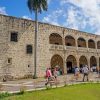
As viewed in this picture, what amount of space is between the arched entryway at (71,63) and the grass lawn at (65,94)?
20.7m

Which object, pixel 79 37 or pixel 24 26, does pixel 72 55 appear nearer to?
pixel 79 37

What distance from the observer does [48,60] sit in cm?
3447

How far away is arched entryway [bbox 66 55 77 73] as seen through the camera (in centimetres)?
4074

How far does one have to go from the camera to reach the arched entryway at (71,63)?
40.7 m

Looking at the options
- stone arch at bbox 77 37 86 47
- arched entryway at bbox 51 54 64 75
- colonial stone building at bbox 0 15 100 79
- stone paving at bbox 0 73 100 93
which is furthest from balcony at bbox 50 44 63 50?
stone paving at bbox 0 73 100 93

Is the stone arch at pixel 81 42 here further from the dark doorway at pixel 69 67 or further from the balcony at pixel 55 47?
the balcony at pixel 55 47

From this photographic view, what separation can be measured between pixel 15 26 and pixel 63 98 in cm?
1716

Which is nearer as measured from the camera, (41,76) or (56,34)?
(41,76)

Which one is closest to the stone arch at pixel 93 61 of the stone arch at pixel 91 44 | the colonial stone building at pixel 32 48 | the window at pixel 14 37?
the colonial stone building at pixel 32 48

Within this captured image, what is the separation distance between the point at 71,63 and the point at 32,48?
438 inches

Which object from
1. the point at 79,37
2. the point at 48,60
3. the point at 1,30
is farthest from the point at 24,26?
the point at 79,37

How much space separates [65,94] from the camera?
1672cm

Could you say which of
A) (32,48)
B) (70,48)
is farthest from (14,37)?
(70,48)

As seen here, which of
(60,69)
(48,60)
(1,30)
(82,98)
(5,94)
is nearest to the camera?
(5,94)
